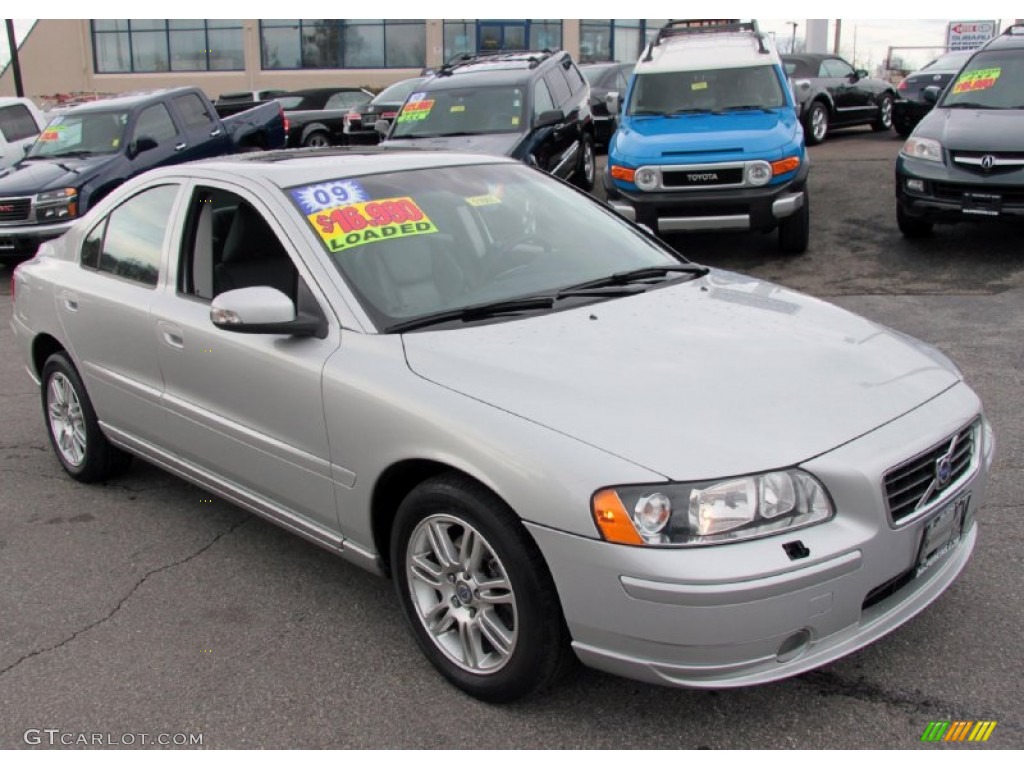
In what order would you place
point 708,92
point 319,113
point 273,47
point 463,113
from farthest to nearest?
point 273,47, point 319,113, point 463,113, point 708,92

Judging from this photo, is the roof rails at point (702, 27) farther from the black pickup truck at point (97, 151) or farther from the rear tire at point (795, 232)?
the black pickup truck at point (97, 151)

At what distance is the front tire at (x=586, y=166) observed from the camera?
13086 mm

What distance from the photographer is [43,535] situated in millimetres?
4523

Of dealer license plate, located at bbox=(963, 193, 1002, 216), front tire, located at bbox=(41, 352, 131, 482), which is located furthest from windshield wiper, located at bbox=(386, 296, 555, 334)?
dealer license plate, located at bbox=(963, 193, 1002, 216)

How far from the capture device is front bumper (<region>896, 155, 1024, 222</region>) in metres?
8.86

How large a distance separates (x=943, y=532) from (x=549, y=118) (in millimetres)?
8930

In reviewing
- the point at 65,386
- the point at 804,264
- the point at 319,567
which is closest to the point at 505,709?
the point at 319,567

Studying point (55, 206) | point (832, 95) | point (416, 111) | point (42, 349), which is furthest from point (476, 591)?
point (832, 95)

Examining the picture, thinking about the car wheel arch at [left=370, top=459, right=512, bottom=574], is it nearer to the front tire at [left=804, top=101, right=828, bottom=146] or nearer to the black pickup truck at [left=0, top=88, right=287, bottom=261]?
the black pickup truck at [left=0, top=88, right=287, bottom=261]

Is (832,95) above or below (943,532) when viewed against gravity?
above

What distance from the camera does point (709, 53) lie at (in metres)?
11.0

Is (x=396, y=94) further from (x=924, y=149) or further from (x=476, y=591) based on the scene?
(x=476, y=591)

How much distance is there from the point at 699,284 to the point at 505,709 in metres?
1.79

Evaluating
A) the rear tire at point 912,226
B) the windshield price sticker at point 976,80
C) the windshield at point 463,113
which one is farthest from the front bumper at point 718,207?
the windshield at point 463,113
